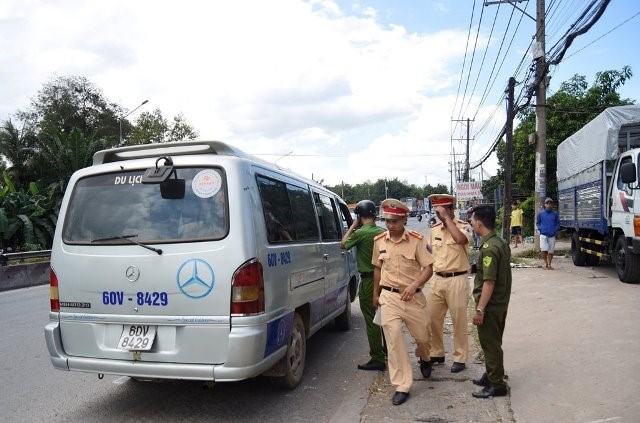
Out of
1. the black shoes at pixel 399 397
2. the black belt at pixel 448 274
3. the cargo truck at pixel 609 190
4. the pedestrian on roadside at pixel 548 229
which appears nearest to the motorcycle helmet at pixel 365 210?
the black belt at pixel 448 274

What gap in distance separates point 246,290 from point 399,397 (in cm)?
163

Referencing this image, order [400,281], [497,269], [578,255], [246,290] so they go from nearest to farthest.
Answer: [246,290], [497,269], [400,281], [578,255]

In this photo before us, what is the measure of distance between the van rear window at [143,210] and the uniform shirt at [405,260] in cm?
155

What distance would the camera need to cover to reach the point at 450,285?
16.7 feet

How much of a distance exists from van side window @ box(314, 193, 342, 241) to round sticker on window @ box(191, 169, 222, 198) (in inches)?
84.5

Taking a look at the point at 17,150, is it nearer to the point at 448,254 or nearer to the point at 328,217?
the point at 328,217

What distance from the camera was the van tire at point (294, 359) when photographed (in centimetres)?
447

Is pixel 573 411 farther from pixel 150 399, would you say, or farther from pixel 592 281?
pixel 592 281

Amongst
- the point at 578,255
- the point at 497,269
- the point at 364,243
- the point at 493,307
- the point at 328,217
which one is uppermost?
the point at 328,217

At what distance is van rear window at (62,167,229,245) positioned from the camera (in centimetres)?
382

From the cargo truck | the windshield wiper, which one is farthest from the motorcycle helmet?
the cargo truck

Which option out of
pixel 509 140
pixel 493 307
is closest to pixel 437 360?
pixel 493 307

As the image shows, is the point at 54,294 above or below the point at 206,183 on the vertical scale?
below

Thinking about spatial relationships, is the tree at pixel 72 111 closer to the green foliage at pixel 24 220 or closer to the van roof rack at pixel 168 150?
the green foliage at pixel 24 220
